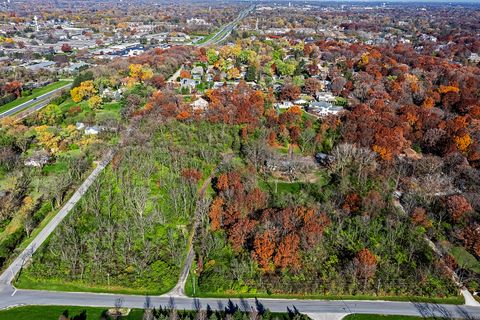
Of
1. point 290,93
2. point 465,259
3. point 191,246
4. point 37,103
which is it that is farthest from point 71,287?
point 37,103

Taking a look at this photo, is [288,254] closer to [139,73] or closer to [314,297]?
[314,297]

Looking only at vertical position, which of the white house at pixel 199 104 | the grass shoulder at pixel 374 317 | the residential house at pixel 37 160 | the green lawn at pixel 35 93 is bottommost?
the green lawn at pixel 35 93

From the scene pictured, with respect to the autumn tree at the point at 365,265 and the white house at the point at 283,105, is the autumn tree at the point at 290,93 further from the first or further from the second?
the autumn tree at the point at 365,265

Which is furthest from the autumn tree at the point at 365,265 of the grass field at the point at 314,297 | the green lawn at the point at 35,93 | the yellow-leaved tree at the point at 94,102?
the green lawn at the point at 35,93

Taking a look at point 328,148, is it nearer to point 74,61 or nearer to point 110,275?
point 110,275

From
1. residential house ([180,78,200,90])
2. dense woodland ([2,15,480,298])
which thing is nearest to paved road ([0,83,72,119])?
dense woodland ([2,15,480,298])

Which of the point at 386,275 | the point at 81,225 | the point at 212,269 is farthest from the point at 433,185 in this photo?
the point at 81,225

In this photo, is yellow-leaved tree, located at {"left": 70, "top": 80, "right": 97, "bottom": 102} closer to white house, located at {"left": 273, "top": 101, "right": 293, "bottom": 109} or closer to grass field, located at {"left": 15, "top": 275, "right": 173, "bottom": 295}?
white house, located at {"left": 273, "top": 101, "right": 293, "bottom": 109}
